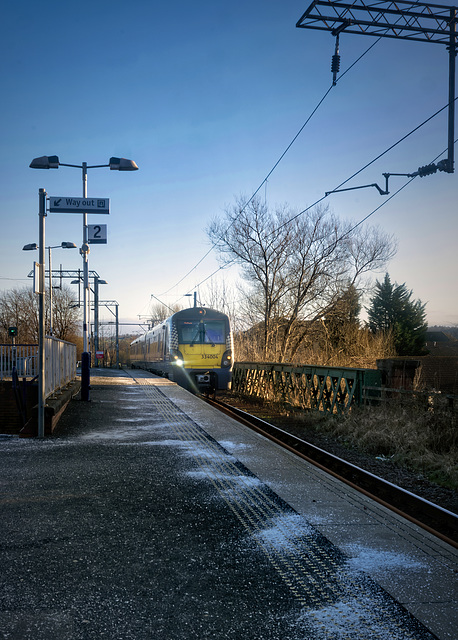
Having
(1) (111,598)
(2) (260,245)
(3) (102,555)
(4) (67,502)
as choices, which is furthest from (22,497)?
(2) (260,245)

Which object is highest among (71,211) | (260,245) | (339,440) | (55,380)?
(260,245)

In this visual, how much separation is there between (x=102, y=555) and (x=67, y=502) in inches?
54.1

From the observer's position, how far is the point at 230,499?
5.23 metres

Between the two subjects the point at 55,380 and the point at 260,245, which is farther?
the point at 260,245

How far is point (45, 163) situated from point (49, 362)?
20.7ft

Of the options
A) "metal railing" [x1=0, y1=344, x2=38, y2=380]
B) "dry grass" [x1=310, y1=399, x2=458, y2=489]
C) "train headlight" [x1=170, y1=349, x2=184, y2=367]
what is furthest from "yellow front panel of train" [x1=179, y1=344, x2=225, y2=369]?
"dry grass" [x1=310, y1=399, x2=458, y2=489]

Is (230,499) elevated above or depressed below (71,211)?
below

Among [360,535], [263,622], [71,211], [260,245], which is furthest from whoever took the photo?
[260,245]

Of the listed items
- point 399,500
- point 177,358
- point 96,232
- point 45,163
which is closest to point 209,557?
point 399,500

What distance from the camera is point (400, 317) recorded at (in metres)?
56.1

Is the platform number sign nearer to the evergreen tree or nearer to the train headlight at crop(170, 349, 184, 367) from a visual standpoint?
the train headlight at crop(170, 349, 184, 367)

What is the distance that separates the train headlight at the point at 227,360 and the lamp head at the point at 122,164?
757 centimetres

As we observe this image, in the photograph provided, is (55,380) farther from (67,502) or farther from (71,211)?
(67,502)

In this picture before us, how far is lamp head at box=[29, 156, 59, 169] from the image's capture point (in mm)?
14188
